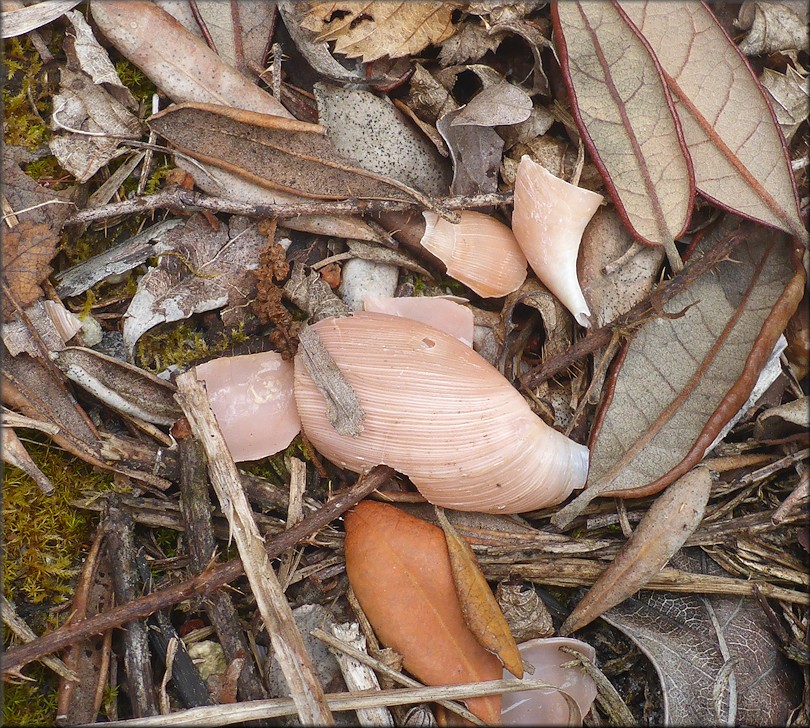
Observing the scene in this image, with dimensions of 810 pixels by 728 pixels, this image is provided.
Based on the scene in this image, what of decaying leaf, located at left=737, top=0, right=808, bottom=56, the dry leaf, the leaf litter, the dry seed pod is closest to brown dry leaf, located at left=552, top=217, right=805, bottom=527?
the leaf litter

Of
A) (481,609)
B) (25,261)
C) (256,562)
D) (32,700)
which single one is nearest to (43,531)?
(32,700)

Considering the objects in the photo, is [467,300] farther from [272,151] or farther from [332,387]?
[272,151]

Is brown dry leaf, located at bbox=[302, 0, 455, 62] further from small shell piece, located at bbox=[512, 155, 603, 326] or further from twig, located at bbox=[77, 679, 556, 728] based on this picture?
twig, located at bbox=[77, 679, 556, 728]

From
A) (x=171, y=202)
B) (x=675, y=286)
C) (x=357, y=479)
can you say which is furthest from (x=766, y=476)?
(x=171, y=202)

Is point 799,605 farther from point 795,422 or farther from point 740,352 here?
point 740,352

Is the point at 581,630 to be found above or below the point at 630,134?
below
